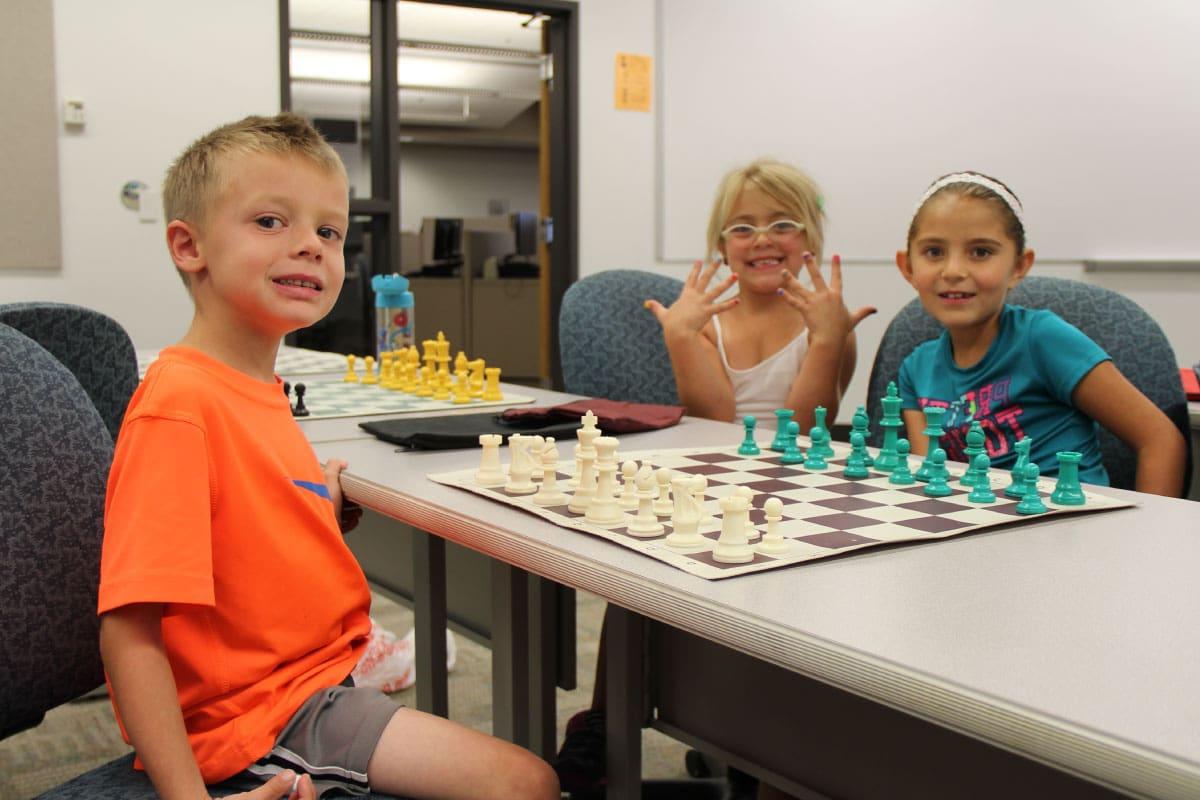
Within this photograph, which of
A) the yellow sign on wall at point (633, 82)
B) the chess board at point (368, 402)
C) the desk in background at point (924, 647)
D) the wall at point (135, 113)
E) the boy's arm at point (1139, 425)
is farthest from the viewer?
the yellow sign on wall at point (633, 82)

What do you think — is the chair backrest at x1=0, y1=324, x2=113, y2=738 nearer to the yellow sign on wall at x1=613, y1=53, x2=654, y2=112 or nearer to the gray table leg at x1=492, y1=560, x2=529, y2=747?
the gray table leg at x1=492, y1=560, x2=529, y2=747

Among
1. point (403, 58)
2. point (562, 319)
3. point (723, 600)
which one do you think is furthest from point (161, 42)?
point (403, 58)

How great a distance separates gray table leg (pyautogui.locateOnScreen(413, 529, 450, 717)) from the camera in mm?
1394

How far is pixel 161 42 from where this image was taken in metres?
4.75

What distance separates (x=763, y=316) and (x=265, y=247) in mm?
1504

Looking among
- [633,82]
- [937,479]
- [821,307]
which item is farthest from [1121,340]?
[633,82]

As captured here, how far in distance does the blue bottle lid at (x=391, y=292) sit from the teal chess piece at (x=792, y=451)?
4.57ft

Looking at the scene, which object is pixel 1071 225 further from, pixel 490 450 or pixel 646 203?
pixel 490 450

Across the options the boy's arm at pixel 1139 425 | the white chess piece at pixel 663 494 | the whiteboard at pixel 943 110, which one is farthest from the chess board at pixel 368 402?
the whiteboard at pixel 943 110

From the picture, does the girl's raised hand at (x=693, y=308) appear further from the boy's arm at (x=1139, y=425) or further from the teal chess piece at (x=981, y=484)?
the teal chess piece at (x=981, y=484)

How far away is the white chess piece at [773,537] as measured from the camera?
0.91 m

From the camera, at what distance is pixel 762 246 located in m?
2.25

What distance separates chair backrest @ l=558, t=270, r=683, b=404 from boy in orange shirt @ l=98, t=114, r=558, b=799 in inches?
51.3

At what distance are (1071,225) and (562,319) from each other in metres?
3.56
